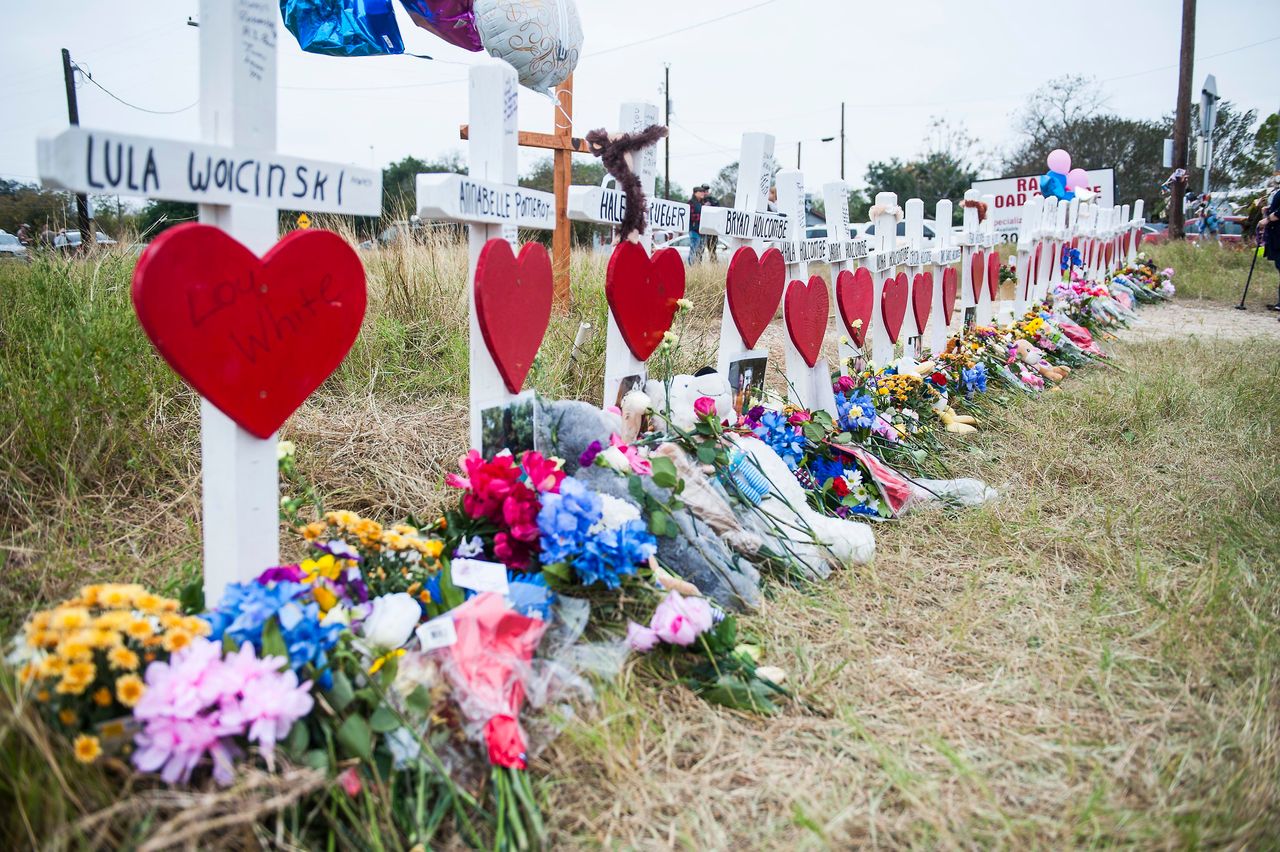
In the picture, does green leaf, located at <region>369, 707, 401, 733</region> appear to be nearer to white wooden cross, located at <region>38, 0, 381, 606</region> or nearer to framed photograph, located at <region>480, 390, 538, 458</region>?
white wooden cross, located at <region>38, 0, 381, 606</region>

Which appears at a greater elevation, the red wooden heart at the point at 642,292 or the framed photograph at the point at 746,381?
the red wooden heart at the point at 642,292

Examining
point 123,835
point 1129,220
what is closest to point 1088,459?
point 123,835

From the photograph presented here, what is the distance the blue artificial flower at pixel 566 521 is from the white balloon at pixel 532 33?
3.07 meters

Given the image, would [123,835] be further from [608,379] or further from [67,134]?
[608,379]

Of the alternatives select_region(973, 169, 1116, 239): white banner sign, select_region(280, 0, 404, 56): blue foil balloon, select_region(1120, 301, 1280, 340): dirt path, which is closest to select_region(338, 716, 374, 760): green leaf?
select_region(280, 0, 404, 56): blue foil balloon

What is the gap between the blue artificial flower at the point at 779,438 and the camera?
3021 millimetres

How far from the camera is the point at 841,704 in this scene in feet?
5.95

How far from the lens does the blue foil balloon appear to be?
473 cm

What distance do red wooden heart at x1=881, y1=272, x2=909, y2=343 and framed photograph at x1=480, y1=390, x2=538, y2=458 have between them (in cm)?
249

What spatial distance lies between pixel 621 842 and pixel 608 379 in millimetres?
1656

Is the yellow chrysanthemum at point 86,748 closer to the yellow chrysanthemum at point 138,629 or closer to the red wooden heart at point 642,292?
the yellow chrysanthemum at point 138,629

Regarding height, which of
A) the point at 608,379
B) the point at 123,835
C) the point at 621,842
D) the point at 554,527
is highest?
the point at 608,379

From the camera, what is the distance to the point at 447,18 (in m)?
4.78

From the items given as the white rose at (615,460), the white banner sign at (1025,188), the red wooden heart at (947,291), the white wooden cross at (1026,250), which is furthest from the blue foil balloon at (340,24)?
the white banner sign at (1025,188)
